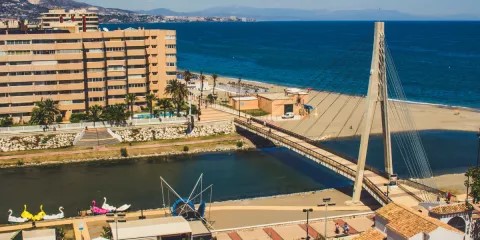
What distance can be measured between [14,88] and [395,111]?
218 ft

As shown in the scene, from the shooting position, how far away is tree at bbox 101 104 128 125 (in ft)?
291

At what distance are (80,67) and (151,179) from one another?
28636 millimetres

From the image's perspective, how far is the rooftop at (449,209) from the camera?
137ft

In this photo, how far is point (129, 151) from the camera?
275ft

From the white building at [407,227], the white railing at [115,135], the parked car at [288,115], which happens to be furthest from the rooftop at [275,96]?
the white building at [407,227]

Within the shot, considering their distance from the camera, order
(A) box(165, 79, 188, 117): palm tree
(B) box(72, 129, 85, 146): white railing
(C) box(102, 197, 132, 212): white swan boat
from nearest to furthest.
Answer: (C) box(102, 197, 132, 212): white swan boat, (B) box(72, 129, 85, 146): white railing, (A) box(165, 79, 188, 117): palm tree

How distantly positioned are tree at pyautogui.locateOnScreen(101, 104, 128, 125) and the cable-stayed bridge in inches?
694

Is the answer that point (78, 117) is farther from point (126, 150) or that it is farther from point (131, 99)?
point (126, 150)

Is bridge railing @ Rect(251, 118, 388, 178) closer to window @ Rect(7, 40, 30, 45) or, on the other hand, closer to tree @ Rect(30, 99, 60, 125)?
tree @ Rect(30, 99, 60, 125)

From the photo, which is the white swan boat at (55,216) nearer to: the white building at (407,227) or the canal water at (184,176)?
the canal water at (184,176)

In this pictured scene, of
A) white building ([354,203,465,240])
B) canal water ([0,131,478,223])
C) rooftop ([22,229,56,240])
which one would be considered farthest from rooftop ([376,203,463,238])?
canal water ([0,131,478,223])

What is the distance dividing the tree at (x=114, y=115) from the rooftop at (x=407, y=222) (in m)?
55.8

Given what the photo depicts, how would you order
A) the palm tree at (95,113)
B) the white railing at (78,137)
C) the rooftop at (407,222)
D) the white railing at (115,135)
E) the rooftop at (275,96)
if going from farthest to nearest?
the rooftop at (275,96), the palm tree at (95,113), the white railing at (115,135), the white railing at (78,137), the rooftop at (407,222)

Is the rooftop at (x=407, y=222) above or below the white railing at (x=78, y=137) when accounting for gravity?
above
